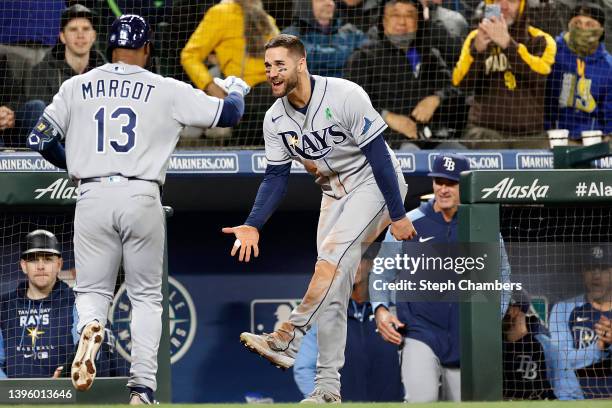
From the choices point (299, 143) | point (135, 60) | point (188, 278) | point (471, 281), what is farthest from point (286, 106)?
point (188, 278)

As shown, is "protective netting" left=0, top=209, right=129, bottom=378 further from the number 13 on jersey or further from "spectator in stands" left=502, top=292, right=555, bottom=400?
"spectator in stands" left=502, top=292, right=555, bottom=400

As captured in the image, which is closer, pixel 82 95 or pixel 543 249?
pixel 82 95

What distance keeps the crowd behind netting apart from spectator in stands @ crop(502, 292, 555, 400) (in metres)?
1.95

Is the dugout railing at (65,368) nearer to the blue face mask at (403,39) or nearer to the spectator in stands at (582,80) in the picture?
the blue face mask at (403,39)

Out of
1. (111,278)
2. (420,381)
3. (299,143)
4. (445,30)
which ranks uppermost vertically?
(445,30)

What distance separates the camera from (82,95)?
4.79 meters

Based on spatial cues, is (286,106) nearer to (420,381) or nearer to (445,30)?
(420,381)

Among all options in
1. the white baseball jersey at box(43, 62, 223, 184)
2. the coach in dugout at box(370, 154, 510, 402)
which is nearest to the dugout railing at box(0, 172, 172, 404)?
the white baseball jersey at box(43, 62, 223, 184)

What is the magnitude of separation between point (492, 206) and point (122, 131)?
190cm

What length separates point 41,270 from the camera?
5.98 metres

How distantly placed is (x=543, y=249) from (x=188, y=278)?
124 inches

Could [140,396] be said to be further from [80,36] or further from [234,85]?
[80,36]

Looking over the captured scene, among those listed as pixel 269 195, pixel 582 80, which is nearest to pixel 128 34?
pixel 269 195

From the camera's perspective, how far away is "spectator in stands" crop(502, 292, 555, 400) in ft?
18.7
